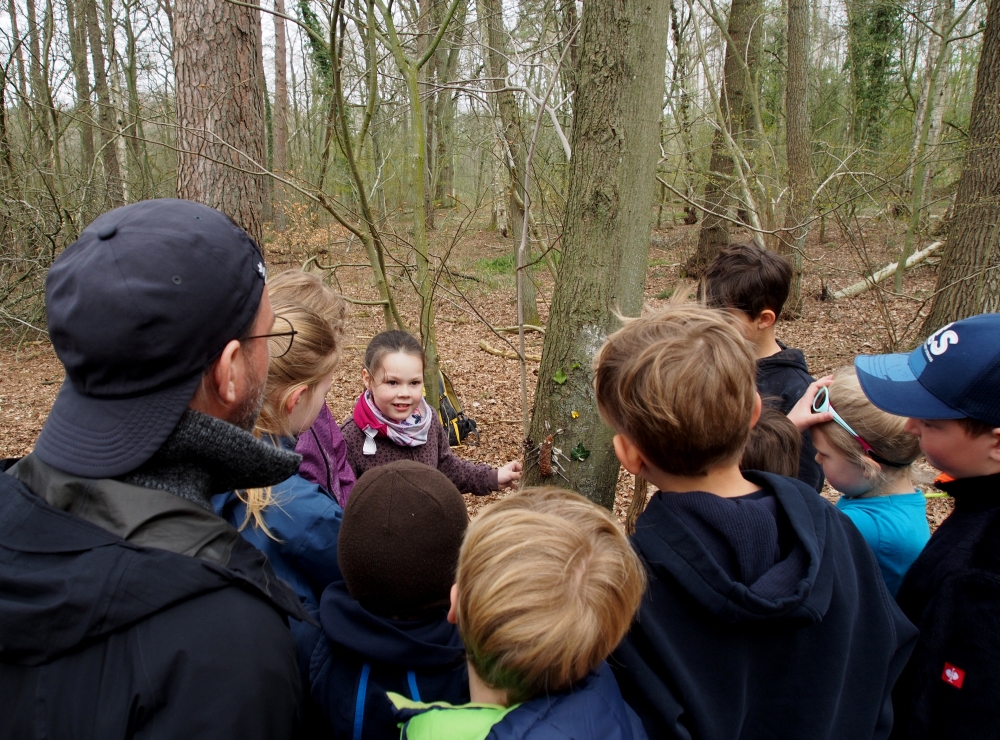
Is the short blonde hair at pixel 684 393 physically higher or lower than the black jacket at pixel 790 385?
higher

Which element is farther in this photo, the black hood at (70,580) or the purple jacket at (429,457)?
the purple jacket at (429,457)

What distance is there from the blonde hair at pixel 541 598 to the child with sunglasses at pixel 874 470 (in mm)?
1065

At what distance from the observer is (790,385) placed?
2.52m

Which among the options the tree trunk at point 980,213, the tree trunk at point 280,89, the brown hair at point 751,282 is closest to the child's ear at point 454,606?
the brown hair at point 751,282

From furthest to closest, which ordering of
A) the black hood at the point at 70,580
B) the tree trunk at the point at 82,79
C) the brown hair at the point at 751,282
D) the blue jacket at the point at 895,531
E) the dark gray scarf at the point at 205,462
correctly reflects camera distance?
the tree trunk at the point at 82,79
the brown hair at the point at 751,282
the blue jacket at the point at 895,531
the dark gray scarf at the point at 205,462
the black hood at the point at 70,580

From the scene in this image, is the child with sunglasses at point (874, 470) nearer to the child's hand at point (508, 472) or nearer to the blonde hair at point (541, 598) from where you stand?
the blonde hair at point (541, 598)

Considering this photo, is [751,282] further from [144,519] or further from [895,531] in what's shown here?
[144,519]

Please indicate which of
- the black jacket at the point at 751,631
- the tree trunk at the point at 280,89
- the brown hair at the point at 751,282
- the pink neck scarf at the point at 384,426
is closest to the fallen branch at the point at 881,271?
the brown hair at the point at 751,282

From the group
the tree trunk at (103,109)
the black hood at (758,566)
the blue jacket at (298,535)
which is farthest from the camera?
the tree trunk at (103,109)

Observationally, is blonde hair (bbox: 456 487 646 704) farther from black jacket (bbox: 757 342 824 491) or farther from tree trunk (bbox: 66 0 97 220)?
tree trunk (bbox: 66 0 97 220)

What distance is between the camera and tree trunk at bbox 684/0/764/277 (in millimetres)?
10062

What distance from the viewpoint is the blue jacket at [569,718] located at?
3.27ft

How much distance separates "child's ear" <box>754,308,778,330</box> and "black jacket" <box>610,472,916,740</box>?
1.57 metres

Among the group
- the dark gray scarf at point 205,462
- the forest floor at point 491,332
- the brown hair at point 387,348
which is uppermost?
the dark gray scarf at point 205,462
